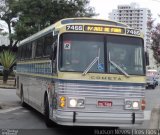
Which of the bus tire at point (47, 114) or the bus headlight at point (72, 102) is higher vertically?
the bus headlight at point (72, 102)

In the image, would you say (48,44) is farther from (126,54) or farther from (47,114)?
(126,54)

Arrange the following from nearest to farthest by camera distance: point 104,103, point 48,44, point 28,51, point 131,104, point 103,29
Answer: point 104,103 < point 131,104 < point 103,29 < point 48,44 < point 28,51

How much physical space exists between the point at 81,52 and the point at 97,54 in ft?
1.34

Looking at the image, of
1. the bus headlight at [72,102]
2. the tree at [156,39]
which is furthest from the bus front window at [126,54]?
the tree at [156,39]

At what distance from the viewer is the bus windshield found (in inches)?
450

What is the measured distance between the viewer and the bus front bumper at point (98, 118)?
11023 mm

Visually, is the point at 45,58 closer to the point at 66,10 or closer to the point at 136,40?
the point at 136,40

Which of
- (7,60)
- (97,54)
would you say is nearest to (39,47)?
(97,54)

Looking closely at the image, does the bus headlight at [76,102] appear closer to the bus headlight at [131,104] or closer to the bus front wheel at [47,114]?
the bus headlight at [131,104]

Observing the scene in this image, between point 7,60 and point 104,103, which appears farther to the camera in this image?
point 7,60

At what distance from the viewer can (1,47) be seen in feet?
210

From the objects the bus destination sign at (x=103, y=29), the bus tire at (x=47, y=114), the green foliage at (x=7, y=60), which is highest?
the bus destination sign at (x=103, y=29)

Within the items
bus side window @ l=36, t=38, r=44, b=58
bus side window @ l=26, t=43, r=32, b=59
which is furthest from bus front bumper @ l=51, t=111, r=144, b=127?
bus side window @ l=26, t=43, r=32, b=59

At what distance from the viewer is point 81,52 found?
37.7ft
